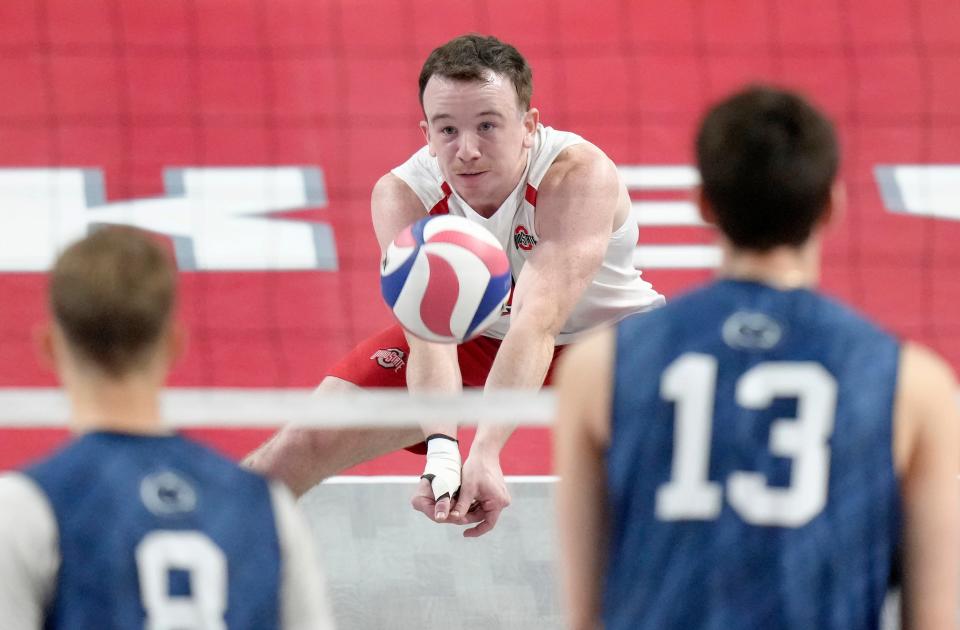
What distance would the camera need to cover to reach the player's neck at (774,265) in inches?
88.3

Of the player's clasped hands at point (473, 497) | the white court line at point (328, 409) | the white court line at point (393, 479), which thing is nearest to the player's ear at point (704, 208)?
the white court line at point (328, 409)

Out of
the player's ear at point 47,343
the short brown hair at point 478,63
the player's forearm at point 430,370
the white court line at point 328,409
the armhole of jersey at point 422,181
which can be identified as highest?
the short brown hair at point 478,63

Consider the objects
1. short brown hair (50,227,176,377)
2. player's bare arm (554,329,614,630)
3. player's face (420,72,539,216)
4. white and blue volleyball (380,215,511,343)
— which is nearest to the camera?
short brown hair (50,227,176,377)

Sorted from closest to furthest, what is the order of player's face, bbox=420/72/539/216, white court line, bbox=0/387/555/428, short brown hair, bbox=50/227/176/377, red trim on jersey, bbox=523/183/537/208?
short brown hair, bbox=50/227/176/377
white court line, bbox=0/387/555/428
player's face, bbox=420/72/539/216
red trim on jersey, bbox=523/183/537/208

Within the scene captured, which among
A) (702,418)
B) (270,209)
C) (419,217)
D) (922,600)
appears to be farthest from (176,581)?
(270,209)

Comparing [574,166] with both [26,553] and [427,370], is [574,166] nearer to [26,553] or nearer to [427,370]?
[427,370]

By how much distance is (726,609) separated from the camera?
2.21m

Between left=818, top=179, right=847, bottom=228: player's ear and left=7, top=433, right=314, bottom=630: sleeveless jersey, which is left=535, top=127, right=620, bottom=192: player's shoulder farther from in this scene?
left=7, top=433, right=314, bottom=630: sleeveless jersey

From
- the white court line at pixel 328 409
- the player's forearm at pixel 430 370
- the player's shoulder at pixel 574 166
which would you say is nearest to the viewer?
the white court line at pixel 328 409

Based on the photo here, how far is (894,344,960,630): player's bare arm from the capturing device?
2.17m

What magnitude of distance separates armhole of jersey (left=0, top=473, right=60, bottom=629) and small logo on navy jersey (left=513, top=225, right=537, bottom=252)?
304 centimetres

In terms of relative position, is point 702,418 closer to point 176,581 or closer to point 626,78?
point 176,581

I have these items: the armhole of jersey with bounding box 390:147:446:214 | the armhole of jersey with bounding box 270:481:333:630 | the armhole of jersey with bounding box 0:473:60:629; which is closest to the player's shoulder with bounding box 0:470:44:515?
the armhole of jersey with bounding box 0:473:60:629

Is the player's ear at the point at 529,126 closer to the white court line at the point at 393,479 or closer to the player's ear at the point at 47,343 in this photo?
the white court line at the point at 393,479
